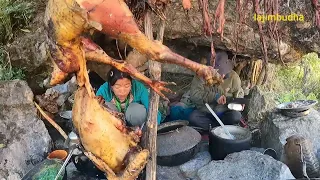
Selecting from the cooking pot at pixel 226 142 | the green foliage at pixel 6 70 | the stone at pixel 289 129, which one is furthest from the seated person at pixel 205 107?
the green foliage at pixel 6 70

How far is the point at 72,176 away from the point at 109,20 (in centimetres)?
285

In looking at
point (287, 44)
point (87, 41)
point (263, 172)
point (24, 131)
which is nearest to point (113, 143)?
point (87, 41)

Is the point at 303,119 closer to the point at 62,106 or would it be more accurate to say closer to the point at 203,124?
the point at 203,124

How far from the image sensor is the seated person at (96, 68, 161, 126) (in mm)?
4449

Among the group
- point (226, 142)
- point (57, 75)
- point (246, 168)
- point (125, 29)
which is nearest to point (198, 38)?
point (226, 142)

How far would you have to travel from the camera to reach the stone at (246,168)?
3853 millimetres

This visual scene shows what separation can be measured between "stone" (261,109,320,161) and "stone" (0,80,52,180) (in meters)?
3.04

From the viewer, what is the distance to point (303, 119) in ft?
16.6

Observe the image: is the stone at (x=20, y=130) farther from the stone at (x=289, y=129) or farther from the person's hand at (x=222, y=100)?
the stone at (x=289, y=129)

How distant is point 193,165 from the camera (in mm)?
4707

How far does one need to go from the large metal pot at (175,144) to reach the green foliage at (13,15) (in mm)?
2441

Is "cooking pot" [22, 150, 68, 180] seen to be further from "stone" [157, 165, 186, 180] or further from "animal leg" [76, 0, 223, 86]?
"animal leg" [76, 0, 223, 86]

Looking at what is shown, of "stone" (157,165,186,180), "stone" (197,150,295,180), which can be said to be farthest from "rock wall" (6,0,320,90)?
"stone" (157,165,186,180)

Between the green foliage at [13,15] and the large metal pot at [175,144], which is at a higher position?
the green foliage at [13,15]
